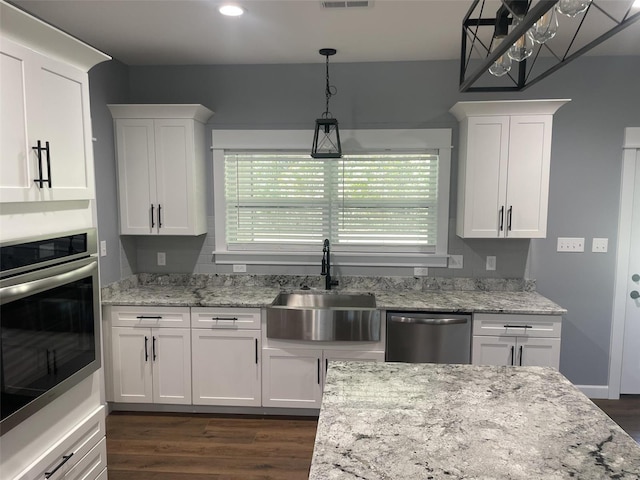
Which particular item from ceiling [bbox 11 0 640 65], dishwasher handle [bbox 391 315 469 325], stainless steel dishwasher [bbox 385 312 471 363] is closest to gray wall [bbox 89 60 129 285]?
ceiling [bbox 11 0 640 65]

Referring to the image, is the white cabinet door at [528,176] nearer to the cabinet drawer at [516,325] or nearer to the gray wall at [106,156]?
the cabinet drawer at [516,325]

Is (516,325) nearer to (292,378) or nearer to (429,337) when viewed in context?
(429,337)

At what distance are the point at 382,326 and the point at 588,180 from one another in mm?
2022

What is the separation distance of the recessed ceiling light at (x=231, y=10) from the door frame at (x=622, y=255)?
2.98 m

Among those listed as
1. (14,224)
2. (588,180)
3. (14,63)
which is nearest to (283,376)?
(14,224)

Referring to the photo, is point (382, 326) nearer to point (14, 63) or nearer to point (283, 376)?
point (283, 376)

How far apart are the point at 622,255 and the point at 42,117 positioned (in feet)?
13.0

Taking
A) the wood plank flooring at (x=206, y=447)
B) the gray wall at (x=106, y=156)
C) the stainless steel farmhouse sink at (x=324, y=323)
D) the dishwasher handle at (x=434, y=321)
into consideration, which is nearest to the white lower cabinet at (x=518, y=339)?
the dishwasher handle at (x=434, y=321)

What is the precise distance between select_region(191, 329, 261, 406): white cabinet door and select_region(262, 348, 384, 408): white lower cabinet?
0.26 feet

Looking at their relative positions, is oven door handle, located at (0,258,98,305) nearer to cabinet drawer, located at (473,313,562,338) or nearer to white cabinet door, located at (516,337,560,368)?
cabinet drawer, located at (473,313,562,338)

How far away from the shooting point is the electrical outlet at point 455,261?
12.0 ft

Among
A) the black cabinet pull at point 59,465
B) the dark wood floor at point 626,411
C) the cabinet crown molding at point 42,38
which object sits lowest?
the dark wood floor at point 626,411

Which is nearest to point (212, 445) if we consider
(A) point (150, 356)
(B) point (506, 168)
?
(A) point (150, 356)

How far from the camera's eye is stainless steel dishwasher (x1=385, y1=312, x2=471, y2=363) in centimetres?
307
